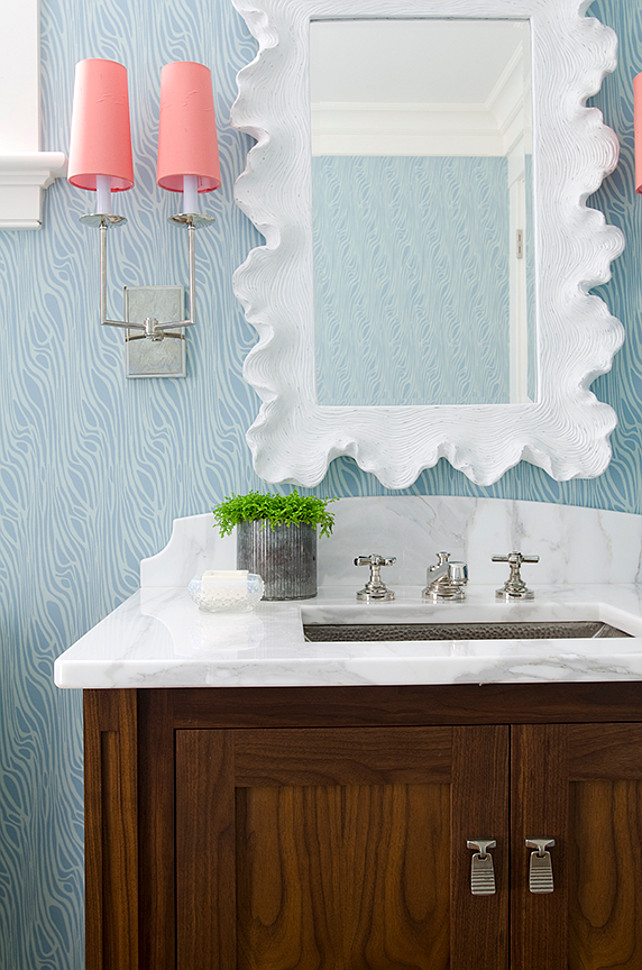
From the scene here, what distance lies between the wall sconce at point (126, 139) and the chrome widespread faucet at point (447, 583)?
2.15 feet

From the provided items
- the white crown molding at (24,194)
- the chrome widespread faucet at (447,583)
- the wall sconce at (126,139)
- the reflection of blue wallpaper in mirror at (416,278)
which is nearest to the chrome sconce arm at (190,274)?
the wall sconce at (126,139)

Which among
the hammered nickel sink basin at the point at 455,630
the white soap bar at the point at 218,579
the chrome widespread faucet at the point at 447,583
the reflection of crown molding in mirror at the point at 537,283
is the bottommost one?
the hammered nickel sink basin at the point at 455,630

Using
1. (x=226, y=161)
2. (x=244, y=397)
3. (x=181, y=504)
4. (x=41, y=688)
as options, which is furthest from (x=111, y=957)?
(x=226, y=161)

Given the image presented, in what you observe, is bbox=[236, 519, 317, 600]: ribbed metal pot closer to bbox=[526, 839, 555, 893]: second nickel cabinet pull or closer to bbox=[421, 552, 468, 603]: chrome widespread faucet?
bbox=[421, 552, 468, 603]: chrome widespread faucet

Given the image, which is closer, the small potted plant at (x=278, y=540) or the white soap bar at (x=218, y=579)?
the white soap bar at (x=218, y=579)

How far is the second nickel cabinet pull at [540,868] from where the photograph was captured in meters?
1.06

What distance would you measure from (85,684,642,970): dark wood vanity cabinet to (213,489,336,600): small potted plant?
376 mm

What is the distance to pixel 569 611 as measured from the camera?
4.68ft

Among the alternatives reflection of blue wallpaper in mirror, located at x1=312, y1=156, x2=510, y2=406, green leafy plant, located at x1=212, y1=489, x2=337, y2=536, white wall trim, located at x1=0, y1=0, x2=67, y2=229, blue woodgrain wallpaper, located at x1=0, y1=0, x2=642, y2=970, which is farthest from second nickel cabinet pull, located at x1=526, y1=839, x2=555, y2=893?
white wall trim, located at x1=0, y1=0, x2=67, y2=229

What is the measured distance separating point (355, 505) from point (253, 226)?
0.57 m

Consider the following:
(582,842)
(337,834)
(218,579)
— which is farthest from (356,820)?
(218,579)

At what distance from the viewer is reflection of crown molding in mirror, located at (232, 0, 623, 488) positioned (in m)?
1.59

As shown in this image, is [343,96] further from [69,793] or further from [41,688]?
[69,793]

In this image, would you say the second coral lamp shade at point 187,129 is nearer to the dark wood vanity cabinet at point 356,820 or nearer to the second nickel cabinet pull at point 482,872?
the dark wood vanity cabinet at point 356,820
